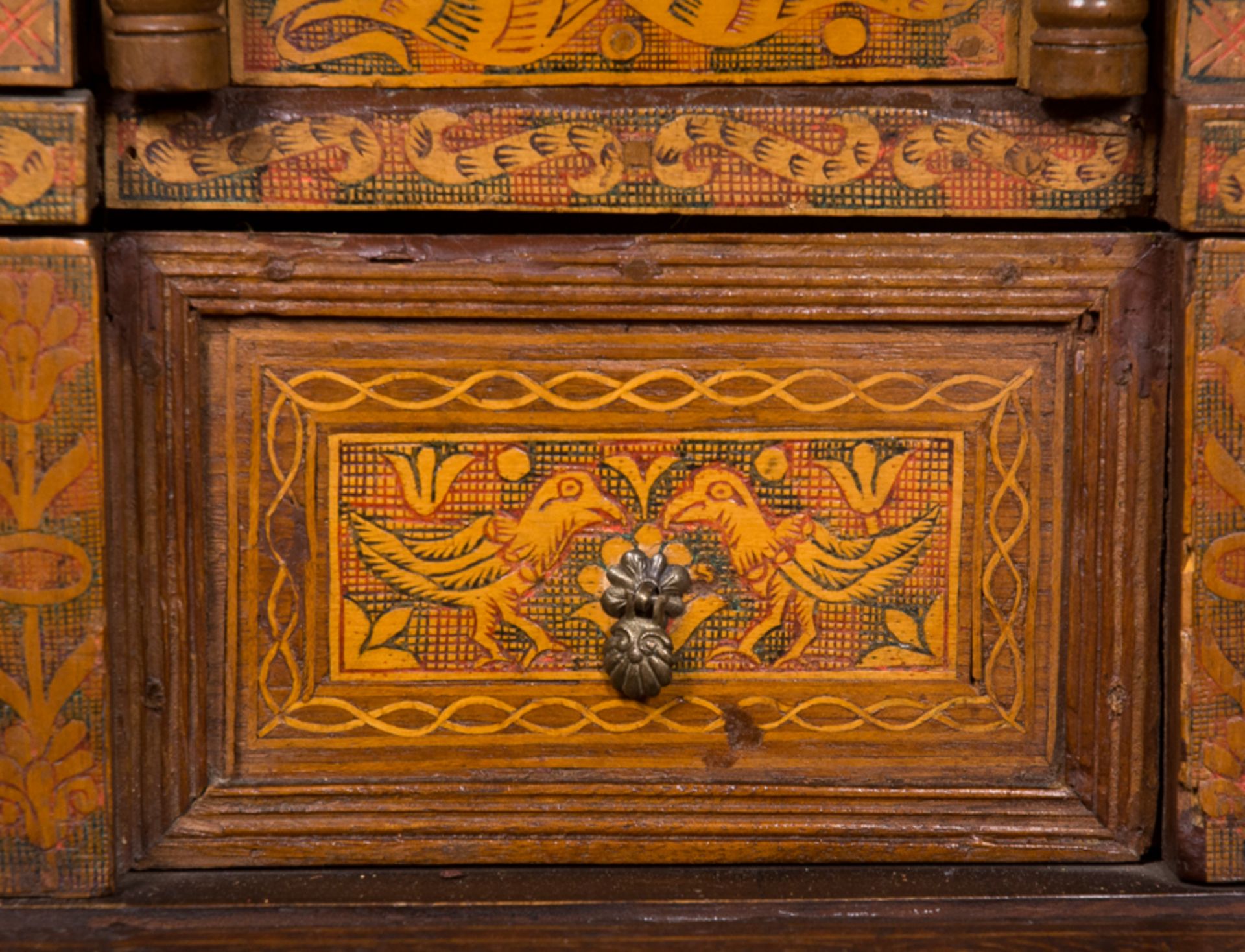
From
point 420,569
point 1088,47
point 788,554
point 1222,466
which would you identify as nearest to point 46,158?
point 420,569

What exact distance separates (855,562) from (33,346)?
0.70m

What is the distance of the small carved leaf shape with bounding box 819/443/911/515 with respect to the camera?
119 centimetres

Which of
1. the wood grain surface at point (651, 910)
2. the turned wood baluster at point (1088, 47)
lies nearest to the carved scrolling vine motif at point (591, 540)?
the wood grain surface at point (651, 910)

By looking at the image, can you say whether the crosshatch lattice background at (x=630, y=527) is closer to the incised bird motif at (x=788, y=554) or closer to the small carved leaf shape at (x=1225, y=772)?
the incised bird motif at (x=788, y=554)

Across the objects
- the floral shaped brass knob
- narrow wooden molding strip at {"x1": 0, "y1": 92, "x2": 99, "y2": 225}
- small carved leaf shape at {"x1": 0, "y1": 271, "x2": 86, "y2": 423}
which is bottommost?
the floral shaped brass knob

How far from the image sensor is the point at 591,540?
47.0 inches

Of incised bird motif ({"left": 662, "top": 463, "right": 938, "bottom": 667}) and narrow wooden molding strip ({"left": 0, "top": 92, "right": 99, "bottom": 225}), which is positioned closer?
narrow wooden molding strip ({"left": 0, "top": 92, "right": 99, "bottom": 225})

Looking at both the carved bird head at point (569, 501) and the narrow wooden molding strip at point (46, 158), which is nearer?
the narrow wooden molding strip at point (46, 158)

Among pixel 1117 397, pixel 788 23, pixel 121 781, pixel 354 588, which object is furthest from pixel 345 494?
pixel 1117 397

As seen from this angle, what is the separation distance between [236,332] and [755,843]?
0.63 meters

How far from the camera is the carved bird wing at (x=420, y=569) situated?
3.89 feet

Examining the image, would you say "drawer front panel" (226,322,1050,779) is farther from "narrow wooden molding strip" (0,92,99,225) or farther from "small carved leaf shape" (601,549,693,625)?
"narrow wooden molding strip" (0,92,99,225)

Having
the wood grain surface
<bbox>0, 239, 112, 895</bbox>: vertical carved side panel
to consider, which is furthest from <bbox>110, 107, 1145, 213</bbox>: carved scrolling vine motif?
the wood grain surface

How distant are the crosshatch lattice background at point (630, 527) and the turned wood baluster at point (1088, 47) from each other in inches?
12.2
